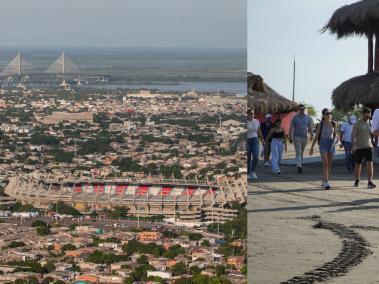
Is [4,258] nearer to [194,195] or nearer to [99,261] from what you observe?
[99,261]

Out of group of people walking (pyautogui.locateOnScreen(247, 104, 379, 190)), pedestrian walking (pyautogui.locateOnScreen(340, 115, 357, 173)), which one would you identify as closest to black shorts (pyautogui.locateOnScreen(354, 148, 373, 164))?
group of people walking (pyautogui.locateOnScreen(247, 104, 379, 190))

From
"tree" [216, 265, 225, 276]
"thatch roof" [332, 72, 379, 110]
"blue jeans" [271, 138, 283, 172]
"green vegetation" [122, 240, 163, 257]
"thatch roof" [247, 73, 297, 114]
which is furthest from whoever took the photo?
"thatch roof" [247, 73, 297, 114]

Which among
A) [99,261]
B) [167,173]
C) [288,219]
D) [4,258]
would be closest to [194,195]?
[167,173]

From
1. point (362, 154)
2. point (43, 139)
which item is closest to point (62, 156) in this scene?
point (43, 139)

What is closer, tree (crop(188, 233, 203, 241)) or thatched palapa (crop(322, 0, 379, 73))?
tree (crop(188, 233, 203, 241))

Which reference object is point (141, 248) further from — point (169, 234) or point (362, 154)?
point (362, 154)

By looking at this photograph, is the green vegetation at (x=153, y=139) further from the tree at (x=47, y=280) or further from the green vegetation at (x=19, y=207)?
the tree at (x=47, y=280)

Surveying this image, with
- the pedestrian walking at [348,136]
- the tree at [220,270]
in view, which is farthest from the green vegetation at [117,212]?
the pedestrian walking at [348,136]

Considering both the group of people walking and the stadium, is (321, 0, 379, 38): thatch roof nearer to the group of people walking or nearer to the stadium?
the group of people walking

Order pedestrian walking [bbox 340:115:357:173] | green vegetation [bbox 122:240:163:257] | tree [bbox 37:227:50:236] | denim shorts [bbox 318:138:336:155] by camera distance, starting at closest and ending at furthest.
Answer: green vegetation [bbox 122:240:163:257] → tree [bbox 37:227:50:236] → denim shorts [bbox 318:138:336:155] → pedestrian walking [bbox 340:115:357:173]
